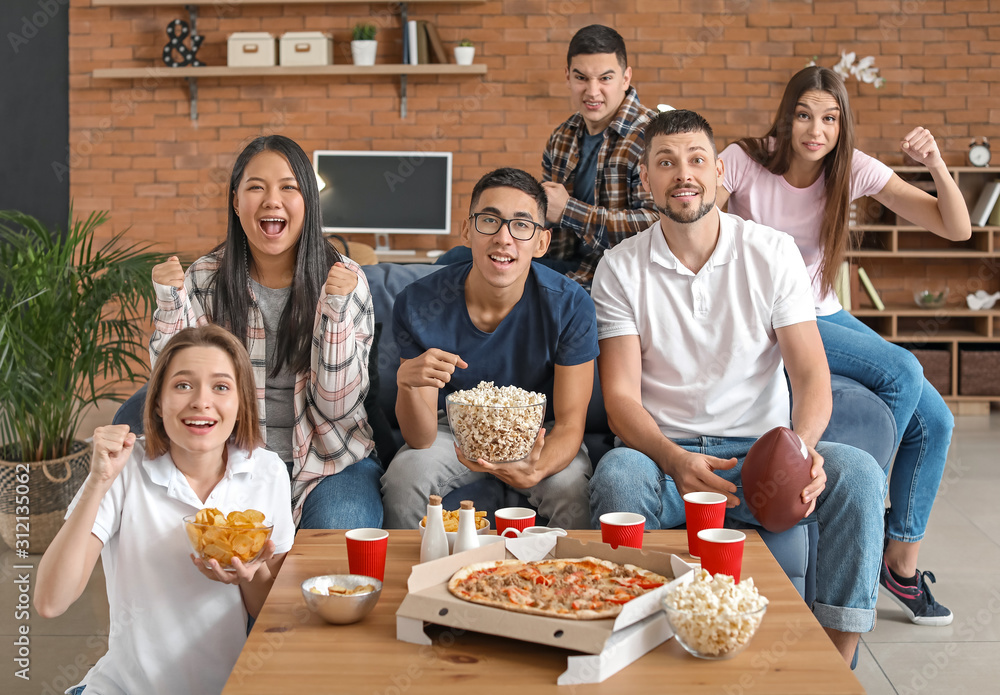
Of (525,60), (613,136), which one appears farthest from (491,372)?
(525,60)

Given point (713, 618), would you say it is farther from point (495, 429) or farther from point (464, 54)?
point (464, 54)

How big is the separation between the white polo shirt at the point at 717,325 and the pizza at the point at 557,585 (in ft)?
2.74

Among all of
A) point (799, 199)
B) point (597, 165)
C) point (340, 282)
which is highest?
point (597, 165)

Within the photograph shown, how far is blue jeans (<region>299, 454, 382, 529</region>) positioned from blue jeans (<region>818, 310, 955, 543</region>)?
1.28 m

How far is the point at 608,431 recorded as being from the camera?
2.42 m

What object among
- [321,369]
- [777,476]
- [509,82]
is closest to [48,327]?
[321,369]

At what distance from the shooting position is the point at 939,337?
16.1 feet

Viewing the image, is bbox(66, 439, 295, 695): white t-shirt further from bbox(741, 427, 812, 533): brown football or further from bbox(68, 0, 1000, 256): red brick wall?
bbox(68, 0, 1000, 256): red brick wall

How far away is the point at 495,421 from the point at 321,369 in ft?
1.55

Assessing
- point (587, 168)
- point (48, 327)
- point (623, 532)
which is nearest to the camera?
point (623, 532)

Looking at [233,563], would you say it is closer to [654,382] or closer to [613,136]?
[654,382]

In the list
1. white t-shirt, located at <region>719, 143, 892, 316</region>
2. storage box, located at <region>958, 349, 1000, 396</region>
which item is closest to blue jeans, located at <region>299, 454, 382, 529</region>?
white t-shirt, located at <region>719, 143, 892, 316</region>

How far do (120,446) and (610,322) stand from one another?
119 cm

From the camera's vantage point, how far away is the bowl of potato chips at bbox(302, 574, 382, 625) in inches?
46.0
